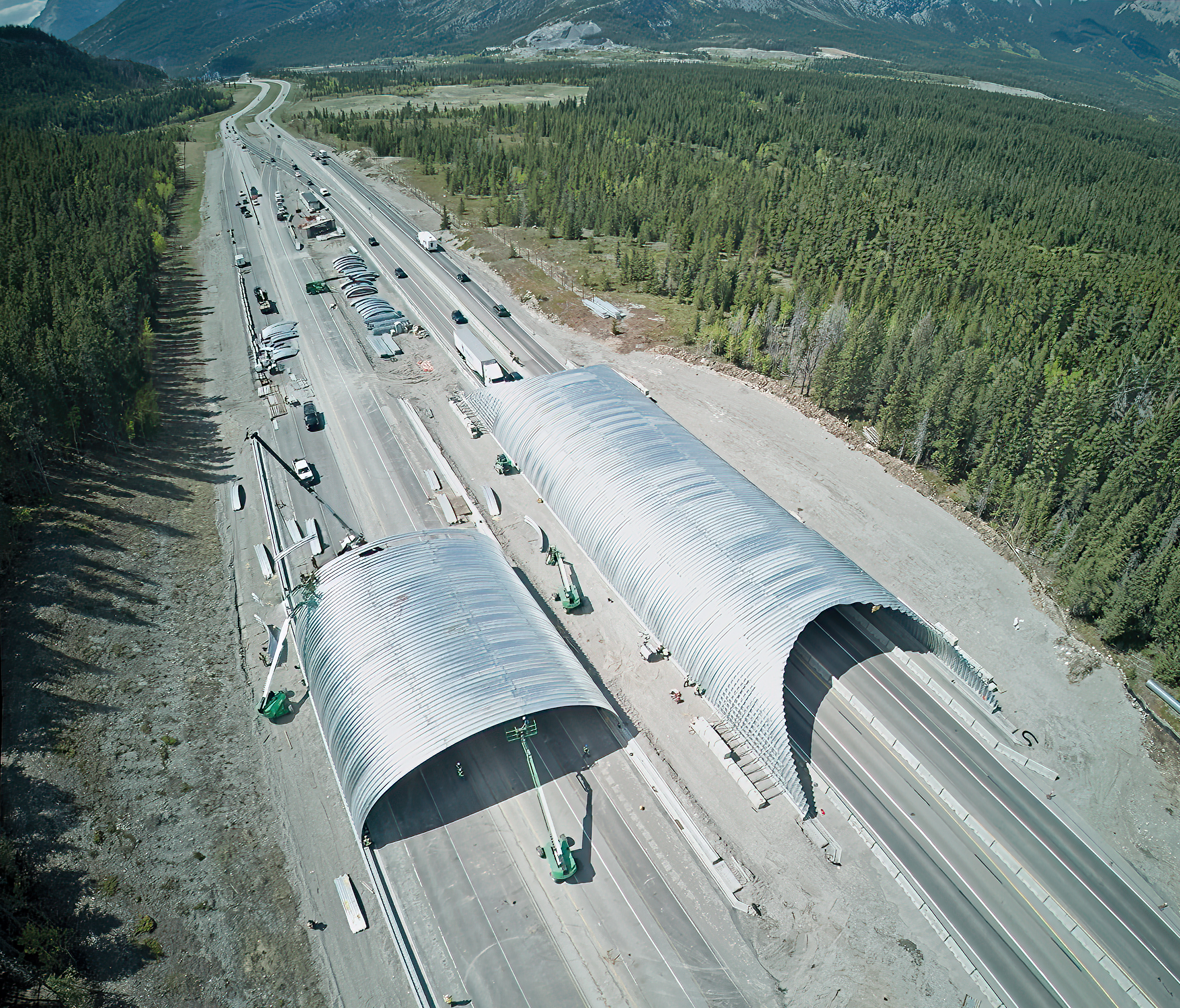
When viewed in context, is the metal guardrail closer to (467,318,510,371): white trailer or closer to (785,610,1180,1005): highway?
(785,610,1180,1005): highway

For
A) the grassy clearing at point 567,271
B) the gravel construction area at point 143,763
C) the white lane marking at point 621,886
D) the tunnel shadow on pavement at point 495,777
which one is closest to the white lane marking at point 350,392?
the gravel construction area at point 143,763

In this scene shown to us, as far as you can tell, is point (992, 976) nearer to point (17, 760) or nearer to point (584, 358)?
point (17, 760)

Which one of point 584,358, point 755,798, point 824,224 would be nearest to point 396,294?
point 584,358

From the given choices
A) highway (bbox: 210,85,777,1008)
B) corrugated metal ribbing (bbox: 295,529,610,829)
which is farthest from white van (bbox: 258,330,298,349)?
highway (bbox: 210,85,777,1008)

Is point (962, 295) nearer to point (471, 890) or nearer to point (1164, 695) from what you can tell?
point (1164, 695)

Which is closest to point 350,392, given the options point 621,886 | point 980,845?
point 621,886

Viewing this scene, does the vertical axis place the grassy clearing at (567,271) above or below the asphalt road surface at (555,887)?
above

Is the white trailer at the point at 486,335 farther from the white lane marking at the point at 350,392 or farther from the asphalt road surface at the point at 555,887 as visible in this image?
the asphalt road surface at the point at 555,887
